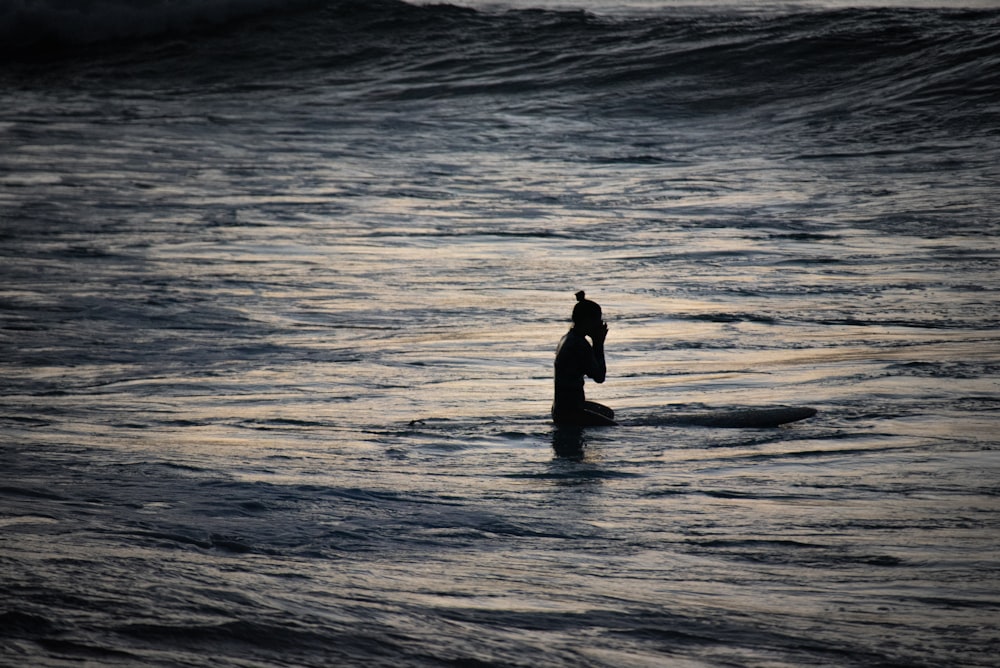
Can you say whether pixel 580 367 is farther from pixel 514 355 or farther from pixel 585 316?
pixel 514 355

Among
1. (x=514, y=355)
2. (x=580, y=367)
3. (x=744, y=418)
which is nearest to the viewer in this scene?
(x=580, y=367)

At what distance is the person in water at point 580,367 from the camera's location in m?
8.28

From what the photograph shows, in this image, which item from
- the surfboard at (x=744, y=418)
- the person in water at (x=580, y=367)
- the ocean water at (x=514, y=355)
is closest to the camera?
the ocean water at (x=514, y=355)

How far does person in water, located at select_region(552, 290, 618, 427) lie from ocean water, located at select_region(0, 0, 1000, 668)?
0.19 m

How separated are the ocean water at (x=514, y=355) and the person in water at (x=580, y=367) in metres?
0.19

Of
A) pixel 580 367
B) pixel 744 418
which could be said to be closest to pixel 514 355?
pixel 580 367

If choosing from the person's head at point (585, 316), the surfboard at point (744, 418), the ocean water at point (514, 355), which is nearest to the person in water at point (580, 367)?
the person's head at point (585, 316)

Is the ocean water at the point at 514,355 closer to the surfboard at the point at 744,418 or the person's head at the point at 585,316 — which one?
the surfboard at the point at 744,418

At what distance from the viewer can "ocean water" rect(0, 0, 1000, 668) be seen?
5328 mm

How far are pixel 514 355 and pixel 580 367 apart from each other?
8.50 feet

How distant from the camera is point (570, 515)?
6.68 metres

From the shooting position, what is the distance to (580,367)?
829cm

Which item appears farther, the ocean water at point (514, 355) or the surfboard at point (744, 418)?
the surfboard at point (744, 418)

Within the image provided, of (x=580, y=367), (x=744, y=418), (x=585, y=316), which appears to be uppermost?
(x=585, y=316)
